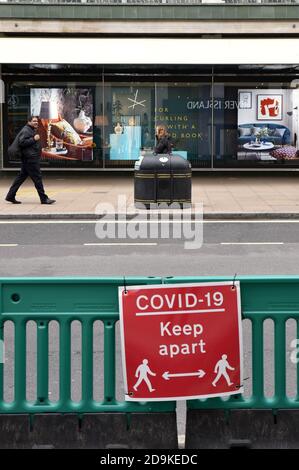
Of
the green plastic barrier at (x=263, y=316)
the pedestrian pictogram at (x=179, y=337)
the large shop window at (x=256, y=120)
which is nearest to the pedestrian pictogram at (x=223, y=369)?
the pedestrian pictogram at (x=179, y=337)

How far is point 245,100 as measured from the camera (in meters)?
24.4

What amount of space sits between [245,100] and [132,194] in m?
6.38

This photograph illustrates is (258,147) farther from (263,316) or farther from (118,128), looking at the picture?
(263,316)

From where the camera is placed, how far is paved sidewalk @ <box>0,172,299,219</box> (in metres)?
16.2

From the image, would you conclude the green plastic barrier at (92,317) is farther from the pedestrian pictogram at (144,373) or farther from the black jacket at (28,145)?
the black jacket at (28,145)

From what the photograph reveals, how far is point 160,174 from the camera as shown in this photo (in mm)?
16781

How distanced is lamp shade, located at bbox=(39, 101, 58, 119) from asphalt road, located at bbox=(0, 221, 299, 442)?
9816 millimetres

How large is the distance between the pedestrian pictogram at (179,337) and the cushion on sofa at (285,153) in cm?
2020

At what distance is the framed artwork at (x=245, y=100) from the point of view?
79.9ft

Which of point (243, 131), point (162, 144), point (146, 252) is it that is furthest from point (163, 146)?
point (146, 252)

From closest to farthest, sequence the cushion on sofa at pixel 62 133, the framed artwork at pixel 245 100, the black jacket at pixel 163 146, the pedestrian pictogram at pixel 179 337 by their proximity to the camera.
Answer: the pedestrian pictogram at pixel 179 337 < the black jacket at pixel 163 146 < the framed artwork at pixel 245 100 < the cushion on sofa at pixel 62 133

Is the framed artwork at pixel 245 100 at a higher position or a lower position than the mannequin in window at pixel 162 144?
higher

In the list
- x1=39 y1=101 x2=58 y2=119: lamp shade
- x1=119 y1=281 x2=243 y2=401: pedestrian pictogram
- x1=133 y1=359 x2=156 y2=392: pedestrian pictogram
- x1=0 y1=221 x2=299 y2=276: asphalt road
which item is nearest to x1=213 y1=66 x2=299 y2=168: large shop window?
x1=39 y1=101 x2=58 y2=119: lamp shade
